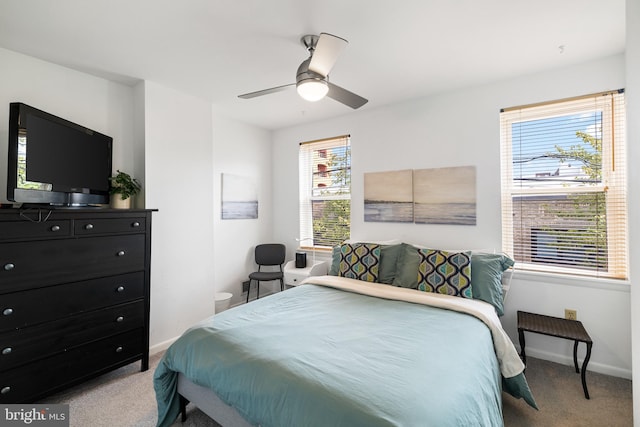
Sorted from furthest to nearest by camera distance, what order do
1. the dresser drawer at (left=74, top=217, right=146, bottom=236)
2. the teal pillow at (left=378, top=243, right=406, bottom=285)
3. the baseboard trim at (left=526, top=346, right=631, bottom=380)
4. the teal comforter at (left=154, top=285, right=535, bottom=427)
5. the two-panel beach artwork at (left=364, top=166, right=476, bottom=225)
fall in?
the two-panel beach artwork at (left=364, top=166, right=476, bottom=225), the teal pillow at (left=378, top=243, right=406, bottom=285), the baseboard trim at (left=526, top=346, right=631, bottom=380), the dresser drawer at (left=74, top=217, right=146, bottom=236), the teal comforter at (left=154, top=285, right=535, bottom=427)

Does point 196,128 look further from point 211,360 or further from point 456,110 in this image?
point 456,110

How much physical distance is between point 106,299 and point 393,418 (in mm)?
2242

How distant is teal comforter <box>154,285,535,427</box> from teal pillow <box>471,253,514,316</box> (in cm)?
49

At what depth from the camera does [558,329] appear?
7.55 feet

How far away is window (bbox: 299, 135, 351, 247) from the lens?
3967 millimetres

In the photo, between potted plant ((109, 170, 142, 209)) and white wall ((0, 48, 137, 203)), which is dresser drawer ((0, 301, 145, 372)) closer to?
potted plant ((109, 170, 142, 209))

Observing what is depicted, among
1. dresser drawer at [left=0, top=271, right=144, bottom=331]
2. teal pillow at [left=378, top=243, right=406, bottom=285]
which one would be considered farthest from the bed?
dresser drawer at [left=0, top=271, right=144, bottom=331]

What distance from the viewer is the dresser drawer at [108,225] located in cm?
213

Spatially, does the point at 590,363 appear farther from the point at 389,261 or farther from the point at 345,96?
the point at 345,96

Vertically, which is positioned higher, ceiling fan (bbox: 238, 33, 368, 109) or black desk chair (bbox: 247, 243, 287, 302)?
ceiling fan (bbox: 238, 33, 368, 109)

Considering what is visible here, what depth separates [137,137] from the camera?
2895 millimetres

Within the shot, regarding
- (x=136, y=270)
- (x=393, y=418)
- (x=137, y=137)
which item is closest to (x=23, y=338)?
(x=136, y=270)

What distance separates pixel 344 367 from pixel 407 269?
1.60 metres

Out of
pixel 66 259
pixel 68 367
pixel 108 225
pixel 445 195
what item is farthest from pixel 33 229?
pixel 445 195
